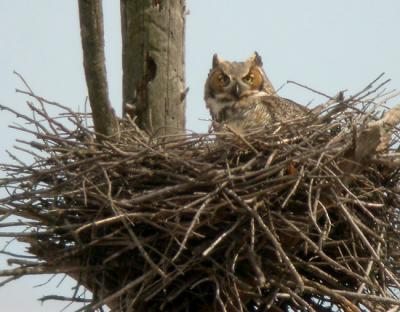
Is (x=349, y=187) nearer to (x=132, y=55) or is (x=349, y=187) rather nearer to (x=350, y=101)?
(x=350, y=101)

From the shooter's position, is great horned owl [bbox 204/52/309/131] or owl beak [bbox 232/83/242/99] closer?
great horned owl [bbox 204/52/309/131]

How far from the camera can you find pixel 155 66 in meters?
4.79

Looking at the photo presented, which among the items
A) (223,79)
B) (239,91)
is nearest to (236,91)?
(239,91)

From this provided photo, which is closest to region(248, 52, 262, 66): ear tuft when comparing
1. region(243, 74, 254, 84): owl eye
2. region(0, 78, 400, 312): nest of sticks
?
region(243, 74, 254, 84): owl eye

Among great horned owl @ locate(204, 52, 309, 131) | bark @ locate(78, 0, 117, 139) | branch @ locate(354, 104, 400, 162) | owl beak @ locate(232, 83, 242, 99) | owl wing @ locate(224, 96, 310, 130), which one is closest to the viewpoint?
bark @ locate(78, 0, 117, 139)

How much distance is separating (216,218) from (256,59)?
2.10 metres

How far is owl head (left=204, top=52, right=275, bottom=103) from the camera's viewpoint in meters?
5.63

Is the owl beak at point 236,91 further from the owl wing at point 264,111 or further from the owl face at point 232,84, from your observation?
the owl wing at point 264,111

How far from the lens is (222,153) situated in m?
4.17

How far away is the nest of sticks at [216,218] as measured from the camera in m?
3.91

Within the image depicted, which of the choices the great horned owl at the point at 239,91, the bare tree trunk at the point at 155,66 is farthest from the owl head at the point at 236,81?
the bare tree trunk at the point at 155,66

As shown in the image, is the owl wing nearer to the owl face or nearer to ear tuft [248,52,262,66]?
the owl face

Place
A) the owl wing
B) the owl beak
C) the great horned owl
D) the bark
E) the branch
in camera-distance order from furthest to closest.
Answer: the owl beak, the great horned owl, the owl wing, the branch, the bark

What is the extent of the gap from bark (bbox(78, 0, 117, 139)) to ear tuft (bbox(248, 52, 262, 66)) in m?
1.94
